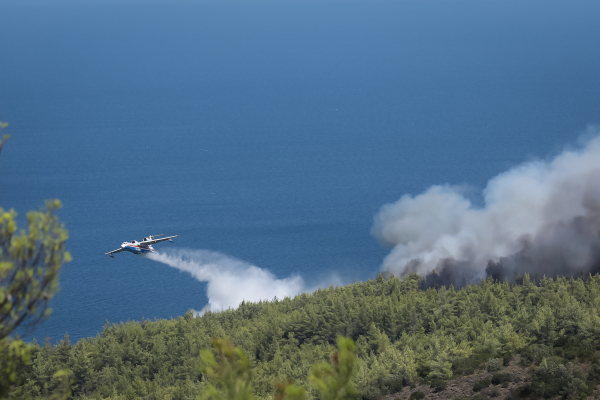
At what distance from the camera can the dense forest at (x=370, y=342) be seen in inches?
3307

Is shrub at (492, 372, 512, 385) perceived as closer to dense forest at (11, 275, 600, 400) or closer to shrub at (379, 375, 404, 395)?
dense forest at (11, 275, 600, 400)

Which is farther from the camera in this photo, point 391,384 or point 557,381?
point 391,384

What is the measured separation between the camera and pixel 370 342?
107812mm

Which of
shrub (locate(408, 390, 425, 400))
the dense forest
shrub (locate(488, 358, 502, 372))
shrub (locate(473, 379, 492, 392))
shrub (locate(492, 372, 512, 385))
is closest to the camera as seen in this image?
shrub (locate(492, 372, 512, 385))

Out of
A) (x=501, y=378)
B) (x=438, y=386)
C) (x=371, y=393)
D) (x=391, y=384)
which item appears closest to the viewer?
(x=501, y=378)

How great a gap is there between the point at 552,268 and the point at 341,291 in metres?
61.2

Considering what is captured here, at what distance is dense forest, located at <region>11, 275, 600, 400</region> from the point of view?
8400 centimetres

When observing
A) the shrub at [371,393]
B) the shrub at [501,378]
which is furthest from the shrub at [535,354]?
the shrub at [371,393]

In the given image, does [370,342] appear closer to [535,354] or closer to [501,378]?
[535,354]

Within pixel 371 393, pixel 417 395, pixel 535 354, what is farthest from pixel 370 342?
pixel 535 354

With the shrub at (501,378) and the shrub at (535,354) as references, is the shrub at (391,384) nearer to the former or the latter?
the shrub at (501,378)

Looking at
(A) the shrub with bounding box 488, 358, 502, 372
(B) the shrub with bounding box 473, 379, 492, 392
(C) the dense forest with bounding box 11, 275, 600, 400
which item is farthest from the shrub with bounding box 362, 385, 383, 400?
(A) the shrub with bounding box 488, 358, 502, 372

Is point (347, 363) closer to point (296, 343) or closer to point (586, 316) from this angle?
point (586, 316)

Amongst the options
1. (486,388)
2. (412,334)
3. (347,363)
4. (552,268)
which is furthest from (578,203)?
(347,363)
